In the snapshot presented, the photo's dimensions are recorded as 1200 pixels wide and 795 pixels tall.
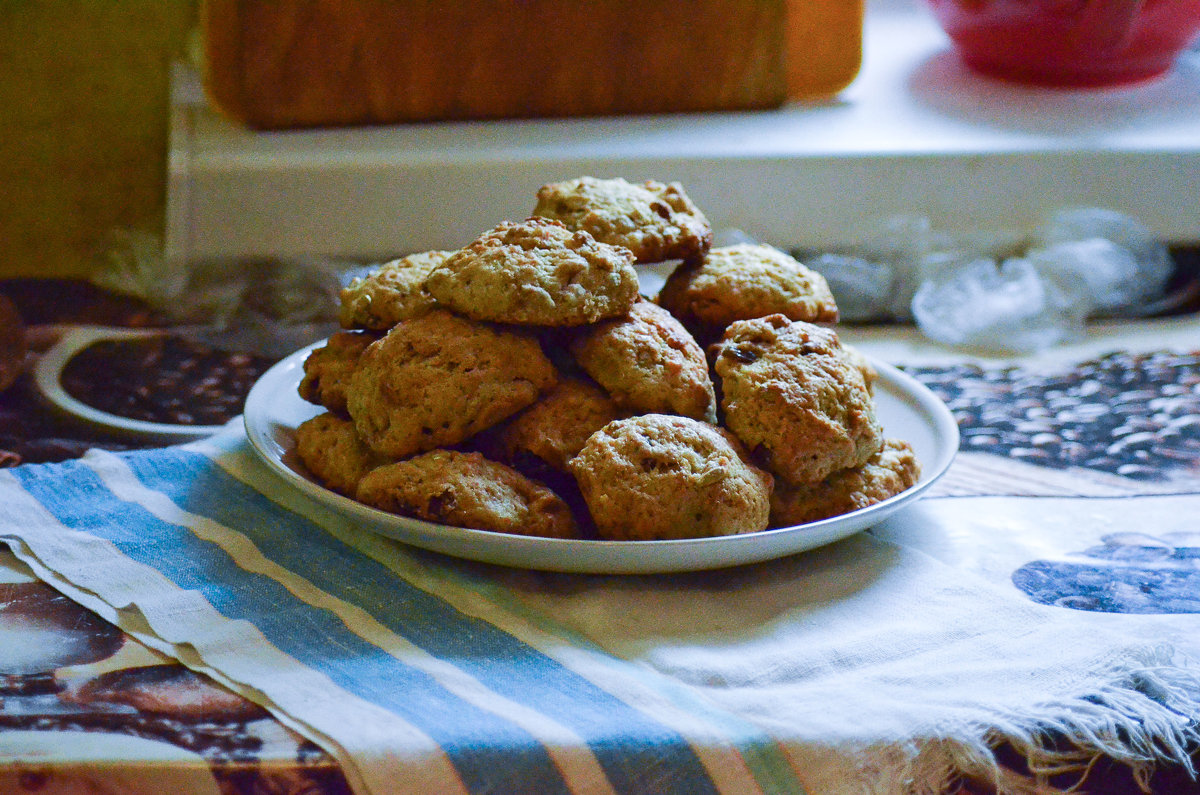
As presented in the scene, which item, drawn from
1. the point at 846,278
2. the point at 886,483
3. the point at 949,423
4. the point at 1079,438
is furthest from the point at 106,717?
the point at 846,278

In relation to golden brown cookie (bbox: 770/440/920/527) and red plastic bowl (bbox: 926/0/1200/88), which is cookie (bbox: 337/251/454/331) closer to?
golden brown cookie (bbox: 770/440/920/527)

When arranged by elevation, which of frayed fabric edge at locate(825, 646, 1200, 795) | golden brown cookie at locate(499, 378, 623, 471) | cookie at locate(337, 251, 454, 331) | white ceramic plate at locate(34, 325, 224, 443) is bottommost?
white ceramic plate at locate(34, 325, 224, 443)

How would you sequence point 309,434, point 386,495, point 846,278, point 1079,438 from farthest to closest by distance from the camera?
point 846,278 → point 1079,438 → point 309,434 → point 386,495

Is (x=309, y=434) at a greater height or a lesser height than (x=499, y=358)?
lesser

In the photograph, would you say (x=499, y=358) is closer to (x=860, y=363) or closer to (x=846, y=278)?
(x=860, y=363)

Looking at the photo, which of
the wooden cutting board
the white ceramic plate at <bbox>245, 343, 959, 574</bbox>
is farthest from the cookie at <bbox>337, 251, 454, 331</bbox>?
the wooden cutting board

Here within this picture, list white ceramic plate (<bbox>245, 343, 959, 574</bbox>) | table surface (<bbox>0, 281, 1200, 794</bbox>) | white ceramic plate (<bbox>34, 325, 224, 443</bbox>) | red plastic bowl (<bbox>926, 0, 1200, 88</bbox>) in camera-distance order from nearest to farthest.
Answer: table surface (<bbox>0, 281, 1200, 794</bbox>), white ceramic plate (<bbox>245, 343, 959, 574</bbox>), white ceramic plate (<bbox>34, 325, 224, 443</bbox>), red plastic bowl (<bbox>926, 0, 1200, 88</bbox>)

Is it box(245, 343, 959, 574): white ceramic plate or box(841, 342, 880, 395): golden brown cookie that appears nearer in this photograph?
box(245, 343, 959, 574): white ceramic plate
